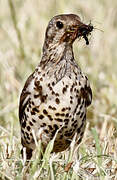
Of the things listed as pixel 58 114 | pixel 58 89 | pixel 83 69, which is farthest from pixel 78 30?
pixel 83 69

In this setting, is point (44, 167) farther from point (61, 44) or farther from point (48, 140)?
point (61, 44)

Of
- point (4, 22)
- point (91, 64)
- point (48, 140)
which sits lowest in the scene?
point (48, 140)

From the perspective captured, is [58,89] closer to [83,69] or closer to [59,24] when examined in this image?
[59,24]

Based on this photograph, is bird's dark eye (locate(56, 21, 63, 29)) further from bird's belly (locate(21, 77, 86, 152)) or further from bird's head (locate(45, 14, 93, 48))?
bird's belly (locate(21, 77, 86, 152))

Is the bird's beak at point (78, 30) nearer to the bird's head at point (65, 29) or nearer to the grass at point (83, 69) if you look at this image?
the bird's head at point (65, 29)

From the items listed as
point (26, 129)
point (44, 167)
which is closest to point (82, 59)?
point (26, 129)

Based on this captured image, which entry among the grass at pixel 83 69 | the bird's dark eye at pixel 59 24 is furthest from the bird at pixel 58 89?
the grass at pixel 83 69
